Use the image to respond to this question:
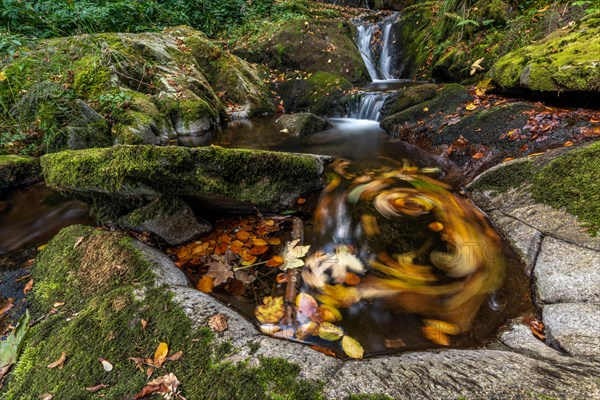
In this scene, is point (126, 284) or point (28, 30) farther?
point (28, 30)

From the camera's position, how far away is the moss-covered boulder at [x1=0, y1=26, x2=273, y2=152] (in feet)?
18.5

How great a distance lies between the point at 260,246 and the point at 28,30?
33.9 ft

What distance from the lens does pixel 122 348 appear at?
173 cm

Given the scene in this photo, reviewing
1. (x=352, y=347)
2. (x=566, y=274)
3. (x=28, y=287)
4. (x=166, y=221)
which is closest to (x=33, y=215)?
(x=28, y=287)

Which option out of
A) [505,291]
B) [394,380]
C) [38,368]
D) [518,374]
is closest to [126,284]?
[38,368]

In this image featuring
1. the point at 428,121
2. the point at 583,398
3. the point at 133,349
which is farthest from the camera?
the point at 428,121

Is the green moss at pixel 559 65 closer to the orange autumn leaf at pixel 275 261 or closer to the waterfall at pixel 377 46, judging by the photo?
the orange autumn leaf at pixel 275 261

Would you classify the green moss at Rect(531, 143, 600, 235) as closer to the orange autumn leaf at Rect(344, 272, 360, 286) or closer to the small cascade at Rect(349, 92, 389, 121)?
the orange autumn leaf at Rect(344, 272, 360, 286)

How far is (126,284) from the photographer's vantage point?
2279 mm

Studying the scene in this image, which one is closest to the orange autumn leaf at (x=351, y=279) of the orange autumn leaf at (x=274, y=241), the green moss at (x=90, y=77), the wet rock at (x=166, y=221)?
the orange autumn leaf at (x=274, y=241)

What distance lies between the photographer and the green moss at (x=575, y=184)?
2558 mm

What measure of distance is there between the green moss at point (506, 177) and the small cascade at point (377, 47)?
8.75m

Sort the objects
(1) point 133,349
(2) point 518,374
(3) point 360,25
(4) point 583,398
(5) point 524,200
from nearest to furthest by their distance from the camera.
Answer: (4) point 583,398 → (2) point 518,374 → (1) point 133,349 → (5) point 524,200 → (3) point 360,25

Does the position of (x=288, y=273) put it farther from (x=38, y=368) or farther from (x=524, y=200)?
(x=524, y=200)
